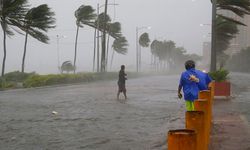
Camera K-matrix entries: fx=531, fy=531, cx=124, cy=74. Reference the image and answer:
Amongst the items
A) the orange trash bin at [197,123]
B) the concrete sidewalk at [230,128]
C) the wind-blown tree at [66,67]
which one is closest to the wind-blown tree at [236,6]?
the concrete sidewalk at [230,128]

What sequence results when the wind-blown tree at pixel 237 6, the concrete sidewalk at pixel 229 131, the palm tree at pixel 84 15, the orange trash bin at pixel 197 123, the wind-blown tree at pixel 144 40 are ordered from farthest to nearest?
the wind-blown tree at pixel 144 40 → the palm tree at pixel 84 15 → the wind-blown tree at pixel 237 6 → the concrete sidewalk at pixel 229 131 → the orange trash bin at pixel 197 123

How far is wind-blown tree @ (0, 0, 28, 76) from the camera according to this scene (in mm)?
37906

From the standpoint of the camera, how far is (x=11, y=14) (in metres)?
39.0

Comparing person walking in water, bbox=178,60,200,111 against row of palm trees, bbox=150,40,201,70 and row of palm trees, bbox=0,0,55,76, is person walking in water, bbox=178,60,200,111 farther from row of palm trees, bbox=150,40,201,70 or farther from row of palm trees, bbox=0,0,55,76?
row of palm trees, bbox=150,40,201,70

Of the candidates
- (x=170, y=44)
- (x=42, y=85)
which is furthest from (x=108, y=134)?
A: (x=170, y=44)

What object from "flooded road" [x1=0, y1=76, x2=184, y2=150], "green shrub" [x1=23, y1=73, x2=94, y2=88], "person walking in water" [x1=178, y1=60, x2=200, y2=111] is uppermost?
"person walking in water" [x1=178, y1=60, x2=200, y2=111]

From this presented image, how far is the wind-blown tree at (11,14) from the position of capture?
37906mm

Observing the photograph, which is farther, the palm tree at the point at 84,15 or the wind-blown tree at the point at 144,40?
the wind-blown tree at the point at 144,40

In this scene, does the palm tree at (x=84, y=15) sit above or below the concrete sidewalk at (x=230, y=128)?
above

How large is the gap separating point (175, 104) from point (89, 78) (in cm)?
2989

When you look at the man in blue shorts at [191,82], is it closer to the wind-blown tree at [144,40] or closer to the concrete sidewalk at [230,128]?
the concrete sidewalk at [230,128]

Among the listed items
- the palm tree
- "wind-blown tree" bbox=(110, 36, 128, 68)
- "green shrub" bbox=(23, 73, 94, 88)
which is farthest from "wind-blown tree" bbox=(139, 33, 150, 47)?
"green shrub" bbox=(23, 73, 94, 88)

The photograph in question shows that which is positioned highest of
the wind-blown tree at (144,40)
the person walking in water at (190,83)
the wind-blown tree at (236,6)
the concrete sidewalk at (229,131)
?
the wind-blown tree at (144,40)

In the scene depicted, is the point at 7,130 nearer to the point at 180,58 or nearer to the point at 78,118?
the point at 78,118
